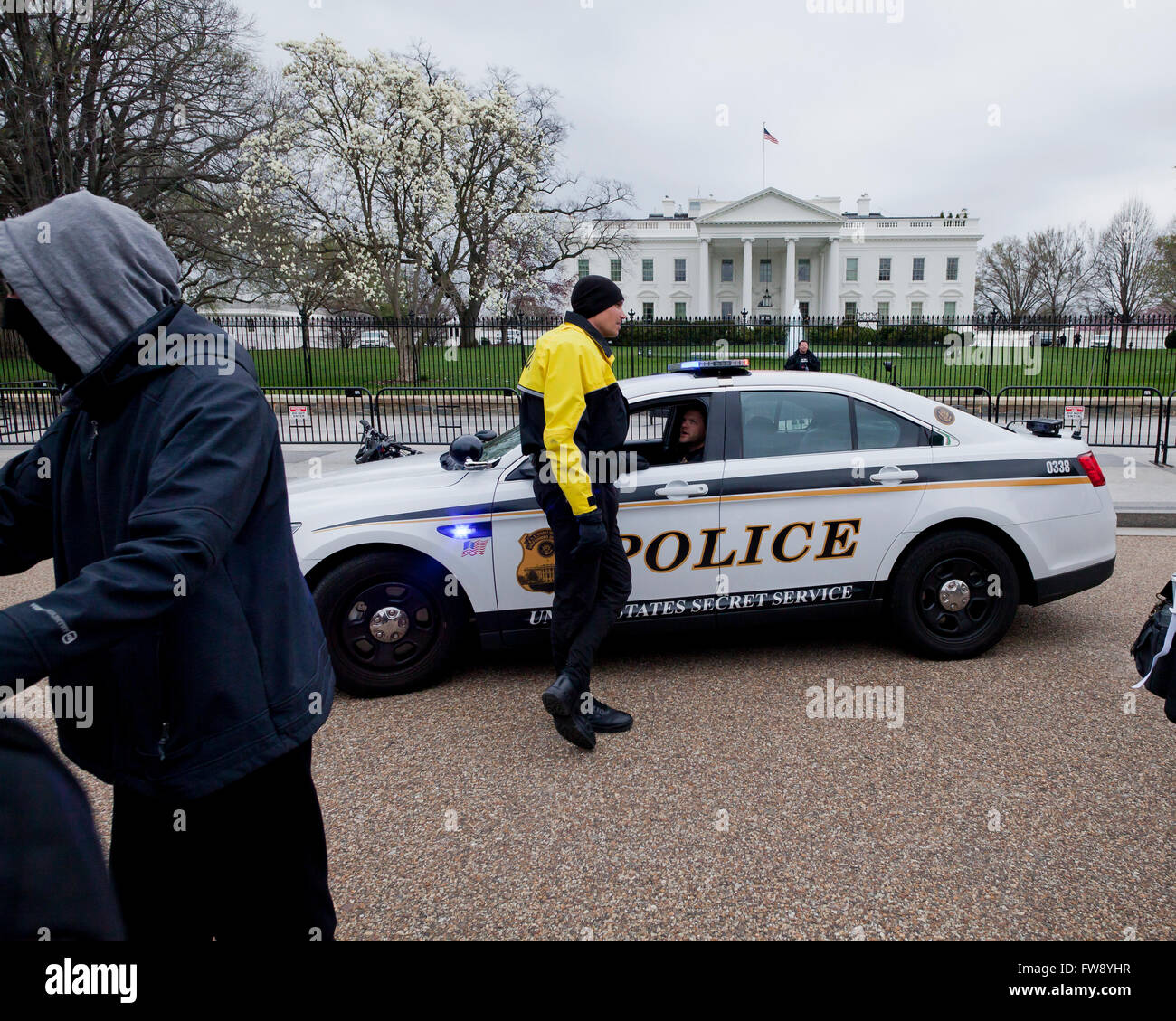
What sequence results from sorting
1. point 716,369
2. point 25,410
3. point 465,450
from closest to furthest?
point 465,450, point 716,369, point 25,410

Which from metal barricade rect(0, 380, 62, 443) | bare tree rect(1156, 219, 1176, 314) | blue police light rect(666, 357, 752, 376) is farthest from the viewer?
bare tree rect(1156, 219, 1176, 314)

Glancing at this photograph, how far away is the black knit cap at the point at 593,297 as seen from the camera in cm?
383

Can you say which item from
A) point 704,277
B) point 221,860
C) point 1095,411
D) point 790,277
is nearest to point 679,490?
point 221,860

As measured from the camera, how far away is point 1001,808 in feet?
10.9

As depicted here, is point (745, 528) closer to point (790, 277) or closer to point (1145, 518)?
point (1145, 518)

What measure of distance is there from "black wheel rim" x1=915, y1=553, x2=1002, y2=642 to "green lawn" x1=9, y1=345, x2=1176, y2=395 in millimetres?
13295

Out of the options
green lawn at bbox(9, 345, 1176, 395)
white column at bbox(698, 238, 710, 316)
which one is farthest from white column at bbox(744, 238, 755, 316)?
green lawn at bbox(9, 345, 1176, 395)

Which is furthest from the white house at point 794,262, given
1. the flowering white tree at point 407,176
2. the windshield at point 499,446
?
the windshield at point 499,446

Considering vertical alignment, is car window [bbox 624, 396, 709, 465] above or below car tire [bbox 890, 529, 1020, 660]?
above

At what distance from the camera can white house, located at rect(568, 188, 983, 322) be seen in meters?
78.9

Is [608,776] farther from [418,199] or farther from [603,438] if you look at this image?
[418,199]

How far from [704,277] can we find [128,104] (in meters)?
65.3

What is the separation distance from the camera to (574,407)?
11.9 ft

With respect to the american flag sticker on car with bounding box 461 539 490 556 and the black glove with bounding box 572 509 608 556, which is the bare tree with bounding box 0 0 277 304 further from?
the black glove with bounding box 572 509 608 556
